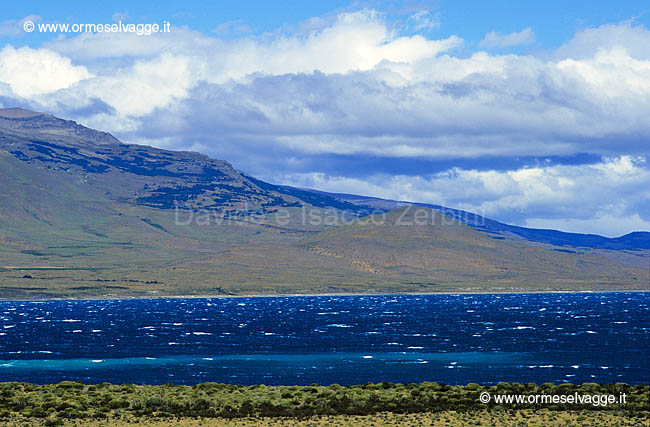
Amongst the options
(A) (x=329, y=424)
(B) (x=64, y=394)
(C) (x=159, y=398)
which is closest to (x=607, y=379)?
(A) (x=329, y=424)

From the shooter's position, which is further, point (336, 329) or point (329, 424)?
point (336, 329)

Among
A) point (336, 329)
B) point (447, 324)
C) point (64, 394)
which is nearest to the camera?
point (64, 394)

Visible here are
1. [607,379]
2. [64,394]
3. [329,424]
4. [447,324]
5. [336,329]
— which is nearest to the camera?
[329,424]

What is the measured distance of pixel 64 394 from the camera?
74.5 m

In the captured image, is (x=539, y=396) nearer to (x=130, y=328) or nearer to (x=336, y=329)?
(x=336, y=329)

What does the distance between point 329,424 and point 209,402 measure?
40.4 feet

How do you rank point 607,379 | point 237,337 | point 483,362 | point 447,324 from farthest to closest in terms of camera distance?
point 447,324
point 237,337
point 483,362
point 607,379

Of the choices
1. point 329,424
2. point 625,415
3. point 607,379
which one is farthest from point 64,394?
point 607,379

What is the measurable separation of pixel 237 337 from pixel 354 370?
6113 cm

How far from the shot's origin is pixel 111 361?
4796 inches

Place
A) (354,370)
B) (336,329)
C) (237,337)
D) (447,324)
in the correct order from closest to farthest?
1. (354,370)
2. (237,337)
3. (336,329)
4. (447,324)

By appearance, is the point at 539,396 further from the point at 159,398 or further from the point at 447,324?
the point at 447,324

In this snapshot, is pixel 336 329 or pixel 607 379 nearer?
pixel 607 379

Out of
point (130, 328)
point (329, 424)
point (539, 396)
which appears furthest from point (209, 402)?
point (130, 328)
